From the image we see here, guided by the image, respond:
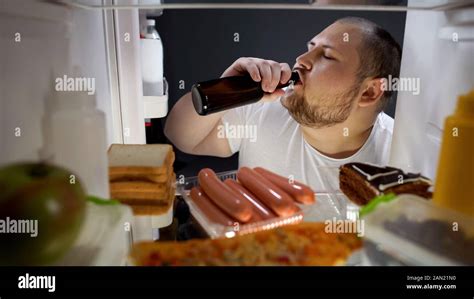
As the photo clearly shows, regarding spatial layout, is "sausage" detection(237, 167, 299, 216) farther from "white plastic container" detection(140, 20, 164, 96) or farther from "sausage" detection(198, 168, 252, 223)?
"white plastic container" detection(140, 20, 164, 96)

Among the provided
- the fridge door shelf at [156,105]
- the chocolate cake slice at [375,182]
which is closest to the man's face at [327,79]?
the chocolate cake slice at [375,182]

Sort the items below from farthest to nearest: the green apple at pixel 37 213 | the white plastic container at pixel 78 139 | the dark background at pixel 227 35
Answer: the dark background at pixel 227 35
the white plastic container at pixel 78 139
the green apple at pixel 37 213

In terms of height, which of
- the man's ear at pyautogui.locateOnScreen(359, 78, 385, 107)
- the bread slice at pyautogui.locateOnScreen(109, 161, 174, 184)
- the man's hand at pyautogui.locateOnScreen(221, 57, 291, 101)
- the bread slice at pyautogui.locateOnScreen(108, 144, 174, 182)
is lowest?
the bread slice at pyautogui.locateOnScreen(109, 161, 174, 184)

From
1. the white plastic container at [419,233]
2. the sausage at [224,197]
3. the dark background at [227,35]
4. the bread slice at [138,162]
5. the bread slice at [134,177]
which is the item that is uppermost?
the dark background at [227,35]

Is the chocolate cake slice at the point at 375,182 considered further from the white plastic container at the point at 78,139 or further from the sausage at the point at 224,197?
the white plastic container at the point at 78,139

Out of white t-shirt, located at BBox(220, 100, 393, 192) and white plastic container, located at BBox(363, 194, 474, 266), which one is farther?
white t-shirt, located at BBox(220, 100, 393, 192)

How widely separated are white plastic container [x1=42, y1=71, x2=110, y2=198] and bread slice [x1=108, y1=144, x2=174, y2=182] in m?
0.02

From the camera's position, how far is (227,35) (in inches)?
29.8

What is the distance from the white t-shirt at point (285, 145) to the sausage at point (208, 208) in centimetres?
11

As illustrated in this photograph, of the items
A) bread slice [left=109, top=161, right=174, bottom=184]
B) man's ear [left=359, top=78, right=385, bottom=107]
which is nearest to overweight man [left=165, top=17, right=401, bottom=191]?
man's ear [left=359, top=78, right=385, bottom=107]

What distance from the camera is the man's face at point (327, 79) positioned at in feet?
2.56

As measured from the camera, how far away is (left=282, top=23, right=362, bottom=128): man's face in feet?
2.56
